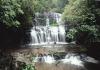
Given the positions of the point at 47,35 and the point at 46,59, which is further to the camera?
the point at 47,35

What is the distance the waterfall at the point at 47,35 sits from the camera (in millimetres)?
18564

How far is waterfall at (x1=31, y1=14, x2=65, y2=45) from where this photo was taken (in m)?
18.6

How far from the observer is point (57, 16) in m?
23.9

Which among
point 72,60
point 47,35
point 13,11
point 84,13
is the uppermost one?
point 13,11

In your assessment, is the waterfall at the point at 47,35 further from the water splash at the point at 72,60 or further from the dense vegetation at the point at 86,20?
the dense vegetation at the point at 86,20

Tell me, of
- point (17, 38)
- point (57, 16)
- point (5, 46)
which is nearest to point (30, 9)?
point (17, 38)

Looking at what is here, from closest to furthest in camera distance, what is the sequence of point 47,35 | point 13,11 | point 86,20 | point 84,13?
point 13,11
point 86,20
point 84,13
point 47,35

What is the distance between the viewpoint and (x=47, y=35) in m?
19.1

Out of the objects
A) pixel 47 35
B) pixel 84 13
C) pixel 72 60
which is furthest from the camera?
pixel 47 35

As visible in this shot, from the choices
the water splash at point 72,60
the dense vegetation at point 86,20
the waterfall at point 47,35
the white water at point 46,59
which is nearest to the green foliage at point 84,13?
the dense vegetation at point 86,20

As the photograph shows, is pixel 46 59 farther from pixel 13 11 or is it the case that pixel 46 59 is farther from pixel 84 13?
pixel 84 13

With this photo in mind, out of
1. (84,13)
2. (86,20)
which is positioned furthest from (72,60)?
(84,13)

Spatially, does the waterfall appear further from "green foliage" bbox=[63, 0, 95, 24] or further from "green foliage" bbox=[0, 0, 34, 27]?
"green foliage" bbox=[63, 0, 95, 24]

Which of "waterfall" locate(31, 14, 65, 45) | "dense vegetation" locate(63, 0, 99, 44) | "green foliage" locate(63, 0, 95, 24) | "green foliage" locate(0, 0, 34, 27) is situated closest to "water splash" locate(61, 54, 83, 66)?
"dense vegetation" locate(63, 0, 99, 44)
